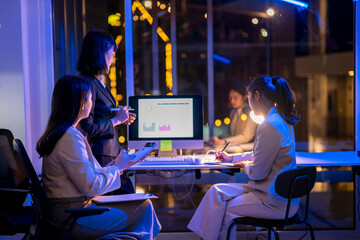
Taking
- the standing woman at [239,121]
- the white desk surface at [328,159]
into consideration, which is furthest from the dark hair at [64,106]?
the standing woman at [239,121]

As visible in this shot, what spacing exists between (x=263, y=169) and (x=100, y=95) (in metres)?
1.12

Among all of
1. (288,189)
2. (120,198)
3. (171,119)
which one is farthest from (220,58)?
(120,198)

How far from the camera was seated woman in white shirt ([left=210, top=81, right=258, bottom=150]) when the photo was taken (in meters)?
3.89

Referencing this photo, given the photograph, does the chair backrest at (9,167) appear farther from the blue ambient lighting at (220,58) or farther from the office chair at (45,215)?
the blue ambient lighting at (220,58)

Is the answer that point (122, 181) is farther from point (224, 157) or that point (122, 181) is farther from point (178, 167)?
point (224, 157)

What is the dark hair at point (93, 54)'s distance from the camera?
246cm

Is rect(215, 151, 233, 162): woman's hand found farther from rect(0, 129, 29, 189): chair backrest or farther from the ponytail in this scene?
rect(0, 129, 29, 189): chair backrest

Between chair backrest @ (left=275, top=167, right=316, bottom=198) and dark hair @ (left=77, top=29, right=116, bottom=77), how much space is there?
1.33 meters

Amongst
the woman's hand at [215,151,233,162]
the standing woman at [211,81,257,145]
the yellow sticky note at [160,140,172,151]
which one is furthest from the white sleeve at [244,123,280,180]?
the standing woman at [211,81,257,145]

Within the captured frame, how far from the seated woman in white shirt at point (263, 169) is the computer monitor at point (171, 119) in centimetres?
66

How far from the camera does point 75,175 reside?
67.1 inches

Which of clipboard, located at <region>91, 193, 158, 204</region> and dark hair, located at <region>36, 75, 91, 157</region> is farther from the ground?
dark hair, located at <region>36, 75, 91, 157</region>

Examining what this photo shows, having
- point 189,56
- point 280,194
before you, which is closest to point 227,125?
point 280,194

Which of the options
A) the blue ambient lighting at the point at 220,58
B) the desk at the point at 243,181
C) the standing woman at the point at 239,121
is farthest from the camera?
the blue ambient lighting at the point at 220,58
